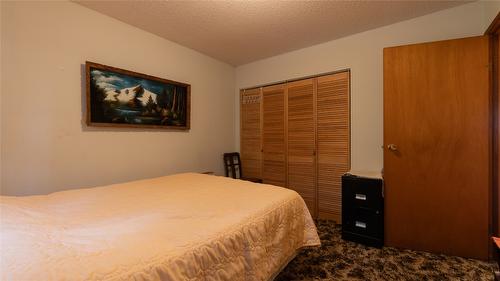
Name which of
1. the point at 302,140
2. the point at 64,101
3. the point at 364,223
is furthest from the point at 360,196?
the point at 64,101

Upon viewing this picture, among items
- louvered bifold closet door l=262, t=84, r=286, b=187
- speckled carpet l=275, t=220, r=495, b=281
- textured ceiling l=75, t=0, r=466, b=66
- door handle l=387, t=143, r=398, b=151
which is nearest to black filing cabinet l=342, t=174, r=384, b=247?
speckled carpet l=275, t=220, r=495, b=281

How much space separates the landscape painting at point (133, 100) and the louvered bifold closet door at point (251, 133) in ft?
3.61

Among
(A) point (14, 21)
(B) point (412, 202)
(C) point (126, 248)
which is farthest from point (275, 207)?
(A) point (14, 21)

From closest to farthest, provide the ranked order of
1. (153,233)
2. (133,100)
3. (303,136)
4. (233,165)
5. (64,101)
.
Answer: (153,233) < (64,101) < (133,100) < (303,136) < (233,165)

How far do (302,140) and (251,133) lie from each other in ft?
3.09

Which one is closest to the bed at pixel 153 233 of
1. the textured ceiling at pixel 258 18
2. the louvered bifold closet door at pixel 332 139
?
the louvered bifold closet door at pixel 332 139

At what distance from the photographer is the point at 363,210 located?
2.33m

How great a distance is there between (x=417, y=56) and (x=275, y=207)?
1.98 metres

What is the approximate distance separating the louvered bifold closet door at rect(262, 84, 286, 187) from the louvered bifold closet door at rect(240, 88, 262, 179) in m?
0.11

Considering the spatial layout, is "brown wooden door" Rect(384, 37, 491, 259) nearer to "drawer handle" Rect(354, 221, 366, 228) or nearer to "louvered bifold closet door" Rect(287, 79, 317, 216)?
"drawer handle" Rect(354, 221, 366, 228)

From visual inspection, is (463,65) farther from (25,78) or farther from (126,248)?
(25,78)

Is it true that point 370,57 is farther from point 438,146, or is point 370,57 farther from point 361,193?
point 361,193

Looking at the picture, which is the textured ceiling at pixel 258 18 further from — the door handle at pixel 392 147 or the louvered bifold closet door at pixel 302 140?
the door handle at pixel 392 147

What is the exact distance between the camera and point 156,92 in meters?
2.73
